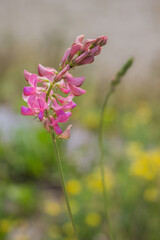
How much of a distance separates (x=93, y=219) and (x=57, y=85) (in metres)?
1.33

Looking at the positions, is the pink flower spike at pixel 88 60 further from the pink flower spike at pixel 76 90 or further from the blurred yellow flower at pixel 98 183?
the blurred yellow flower at pixel 98 183

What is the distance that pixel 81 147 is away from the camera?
2.95 meters

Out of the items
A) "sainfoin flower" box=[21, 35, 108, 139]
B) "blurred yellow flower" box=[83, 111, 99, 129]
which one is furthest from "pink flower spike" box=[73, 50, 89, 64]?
"blurred yellow flower" box=[83, 111, 99, 129]

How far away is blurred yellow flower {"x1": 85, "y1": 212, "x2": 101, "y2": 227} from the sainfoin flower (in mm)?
1248

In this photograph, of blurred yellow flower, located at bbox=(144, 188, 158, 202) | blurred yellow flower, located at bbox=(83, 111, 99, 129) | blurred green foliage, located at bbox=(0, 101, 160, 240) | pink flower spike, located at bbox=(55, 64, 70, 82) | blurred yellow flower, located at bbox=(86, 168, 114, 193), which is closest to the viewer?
pink flower spike, located at bbox=(55, 64, 70, 82)

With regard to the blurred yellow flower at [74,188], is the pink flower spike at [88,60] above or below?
above

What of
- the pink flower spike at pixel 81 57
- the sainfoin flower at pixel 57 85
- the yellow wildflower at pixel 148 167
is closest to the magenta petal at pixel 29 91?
the sainfoin flower at pixel 57 85

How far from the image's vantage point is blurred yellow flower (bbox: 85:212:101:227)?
6.18ft

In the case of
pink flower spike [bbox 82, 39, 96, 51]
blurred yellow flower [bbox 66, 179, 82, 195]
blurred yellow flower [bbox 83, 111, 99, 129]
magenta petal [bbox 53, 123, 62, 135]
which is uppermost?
pink flower spike [bbox 82, 39, 96, 51]

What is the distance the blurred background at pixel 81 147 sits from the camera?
1.94m

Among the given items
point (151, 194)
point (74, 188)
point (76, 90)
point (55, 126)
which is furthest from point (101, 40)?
point (74, 188)

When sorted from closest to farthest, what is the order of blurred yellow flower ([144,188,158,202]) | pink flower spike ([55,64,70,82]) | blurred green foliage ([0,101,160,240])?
pink flower spike ([55,64,70,82]) < blurred yellow flower ([144,188,158,202]) < blurred green foliage ([0,101,160,240])

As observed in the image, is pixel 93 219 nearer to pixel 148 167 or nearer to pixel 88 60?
pixel 148 167

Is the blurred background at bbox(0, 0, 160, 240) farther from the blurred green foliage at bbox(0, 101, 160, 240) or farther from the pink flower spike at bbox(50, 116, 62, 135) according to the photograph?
the pink flower spike at bbox(50, 116, 62, 135)
